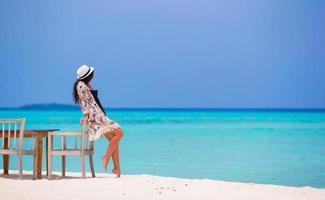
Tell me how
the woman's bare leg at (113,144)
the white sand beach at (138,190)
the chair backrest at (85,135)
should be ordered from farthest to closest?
the woman's bare leg at (113,144) < the chair backrest at (85,135) < the white sand beach at (138,190)

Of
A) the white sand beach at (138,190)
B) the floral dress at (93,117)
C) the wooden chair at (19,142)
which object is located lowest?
the white sand beach at (138,190)

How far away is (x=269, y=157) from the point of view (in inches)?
611

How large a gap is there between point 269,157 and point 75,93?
8.47 m

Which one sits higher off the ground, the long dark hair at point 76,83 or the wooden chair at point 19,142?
the long dark hair at point 76,83

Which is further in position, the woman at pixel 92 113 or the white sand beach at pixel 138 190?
the woman at pixel 92 113

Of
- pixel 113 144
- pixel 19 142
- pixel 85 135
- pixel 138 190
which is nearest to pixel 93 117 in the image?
pixel 85 135

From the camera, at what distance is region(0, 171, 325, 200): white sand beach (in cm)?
654

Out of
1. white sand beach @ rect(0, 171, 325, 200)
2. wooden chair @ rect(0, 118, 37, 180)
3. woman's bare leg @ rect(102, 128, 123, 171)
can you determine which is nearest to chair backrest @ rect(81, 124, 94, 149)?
woman's bare leg @ rect(102, 128, 123, 171)

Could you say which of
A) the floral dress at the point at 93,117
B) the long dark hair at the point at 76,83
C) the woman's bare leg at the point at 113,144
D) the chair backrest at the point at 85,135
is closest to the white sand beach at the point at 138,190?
the woman's bare leg at the point at 113,144

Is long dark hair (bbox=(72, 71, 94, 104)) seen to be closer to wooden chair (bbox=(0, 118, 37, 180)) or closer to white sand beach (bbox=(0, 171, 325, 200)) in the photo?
wooden chair (bbox=(0, 118, 37, 180))

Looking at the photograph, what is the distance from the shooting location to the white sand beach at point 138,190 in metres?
6.54

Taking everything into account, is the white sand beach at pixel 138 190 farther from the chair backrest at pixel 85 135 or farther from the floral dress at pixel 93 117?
the floral dress at pixel 93 117

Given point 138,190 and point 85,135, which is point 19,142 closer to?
point 85,135

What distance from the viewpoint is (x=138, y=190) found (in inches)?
273
